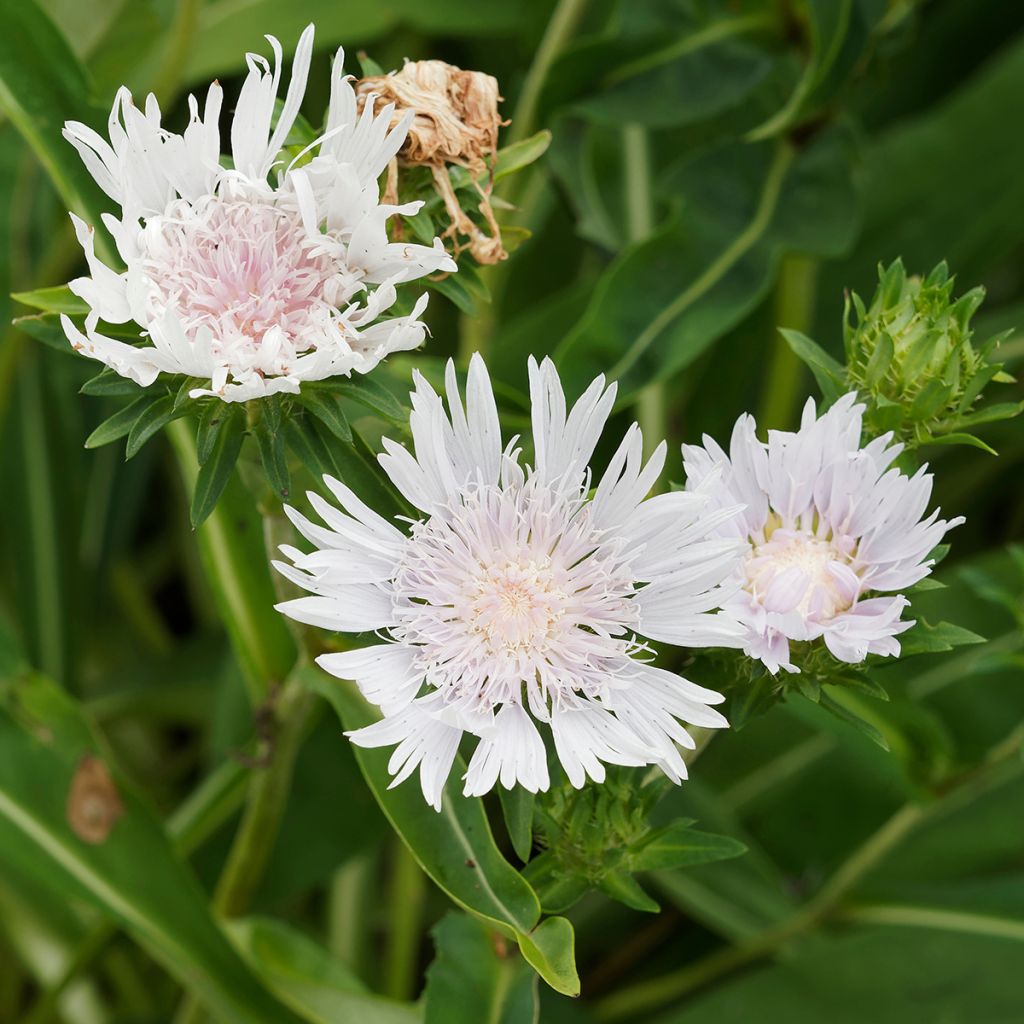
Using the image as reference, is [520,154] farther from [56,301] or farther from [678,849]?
[678,849]

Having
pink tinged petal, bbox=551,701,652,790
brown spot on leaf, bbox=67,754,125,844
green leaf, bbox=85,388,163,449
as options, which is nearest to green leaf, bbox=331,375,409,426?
green leaf, bbox=85,388,163,449

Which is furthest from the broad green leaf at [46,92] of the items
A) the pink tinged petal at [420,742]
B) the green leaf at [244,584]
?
the pink tinged petal at [420,742]

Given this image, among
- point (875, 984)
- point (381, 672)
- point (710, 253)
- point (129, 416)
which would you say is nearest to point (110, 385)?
point (129, 416)

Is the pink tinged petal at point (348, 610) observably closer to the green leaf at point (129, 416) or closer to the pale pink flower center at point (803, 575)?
the green leaf at point (129, 416)

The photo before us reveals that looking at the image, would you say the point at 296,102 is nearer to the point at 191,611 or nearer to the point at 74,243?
the point at 74,243

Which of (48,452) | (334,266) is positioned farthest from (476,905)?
(48,452)
